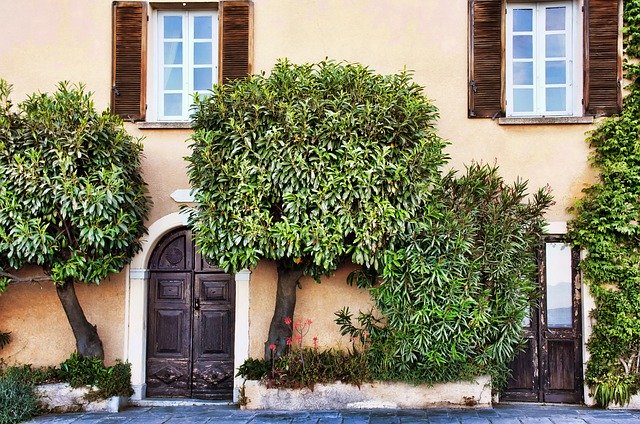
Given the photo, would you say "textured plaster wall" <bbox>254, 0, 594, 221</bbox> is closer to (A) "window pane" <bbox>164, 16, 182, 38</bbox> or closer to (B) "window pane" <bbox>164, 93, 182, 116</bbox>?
(A) "window pane" <bbox>164, 16, 182, 38</bbox>

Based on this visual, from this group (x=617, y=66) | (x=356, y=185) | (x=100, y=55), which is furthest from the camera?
(x=100, y=55)

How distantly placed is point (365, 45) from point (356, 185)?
2.49 m

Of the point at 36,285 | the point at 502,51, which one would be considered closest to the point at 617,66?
the point at 502,51

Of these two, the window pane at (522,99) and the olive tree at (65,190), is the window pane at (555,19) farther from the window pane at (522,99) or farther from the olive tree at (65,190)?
the olive tree at (65,190)

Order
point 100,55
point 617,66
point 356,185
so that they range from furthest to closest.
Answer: point 100,55, point 617,66, point 356,185

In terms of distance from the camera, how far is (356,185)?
7.77m

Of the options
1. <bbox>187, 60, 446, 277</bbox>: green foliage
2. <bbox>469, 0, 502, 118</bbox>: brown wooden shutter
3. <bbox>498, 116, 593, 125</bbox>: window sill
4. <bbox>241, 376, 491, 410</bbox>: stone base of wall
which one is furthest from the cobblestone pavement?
<bbox>469, 0, 502, 118</bbox>: brown wooden shutter

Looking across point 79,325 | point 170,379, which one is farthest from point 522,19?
point 79,325

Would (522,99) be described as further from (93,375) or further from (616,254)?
(93,375)

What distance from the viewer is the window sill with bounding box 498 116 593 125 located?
8.83m

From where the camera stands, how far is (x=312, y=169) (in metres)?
7.82

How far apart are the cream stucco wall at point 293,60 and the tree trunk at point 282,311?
0.31 metres

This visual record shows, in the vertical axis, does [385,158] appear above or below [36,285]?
above

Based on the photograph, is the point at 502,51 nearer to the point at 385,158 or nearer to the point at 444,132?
the point at 444,132
